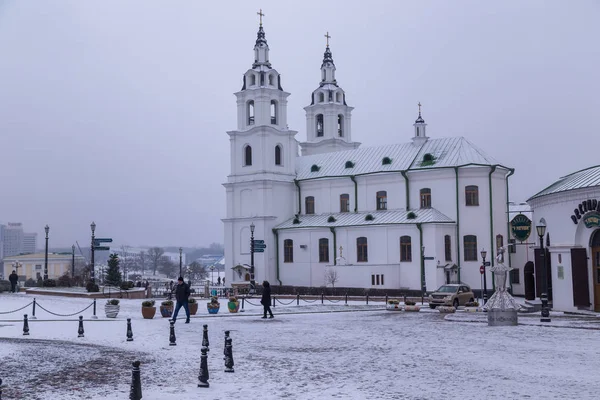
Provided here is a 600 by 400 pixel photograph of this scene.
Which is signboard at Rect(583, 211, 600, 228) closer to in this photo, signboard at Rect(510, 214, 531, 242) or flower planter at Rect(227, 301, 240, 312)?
signboard at Rect(510, 214, 531, 242)

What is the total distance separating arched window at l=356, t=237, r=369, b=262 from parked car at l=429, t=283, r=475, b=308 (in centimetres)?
1811

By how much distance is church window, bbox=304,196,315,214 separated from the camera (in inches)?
2502

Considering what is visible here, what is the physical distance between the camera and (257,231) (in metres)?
62.0

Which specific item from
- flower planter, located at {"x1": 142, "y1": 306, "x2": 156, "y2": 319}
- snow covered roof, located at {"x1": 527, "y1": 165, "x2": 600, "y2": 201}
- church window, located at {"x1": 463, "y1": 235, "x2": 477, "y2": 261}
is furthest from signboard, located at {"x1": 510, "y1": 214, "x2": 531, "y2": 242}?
church window, located at {"x1": 463, "y1": 235, "x2": 477, "y2": 261}

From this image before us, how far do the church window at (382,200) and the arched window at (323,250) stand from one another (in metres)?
5.41

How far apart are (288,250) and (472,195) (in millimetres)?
17208

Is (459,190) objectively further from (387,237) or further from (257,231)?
(257,231)

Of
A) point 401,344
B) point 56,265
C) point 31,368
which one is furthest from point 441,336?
point 56,265

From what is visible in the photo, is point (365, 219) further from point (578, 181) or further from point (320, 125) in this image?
point (578, 181)

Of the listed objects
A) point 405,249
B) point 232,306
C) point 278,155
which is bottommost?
point 232,306

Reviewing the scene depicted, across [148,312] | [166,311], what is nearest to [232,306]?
[166,311]

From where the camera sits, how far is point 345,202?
61594 millimetres

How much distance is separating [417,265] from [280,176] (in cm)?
1659

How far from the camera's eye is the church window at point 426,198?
183 ft
